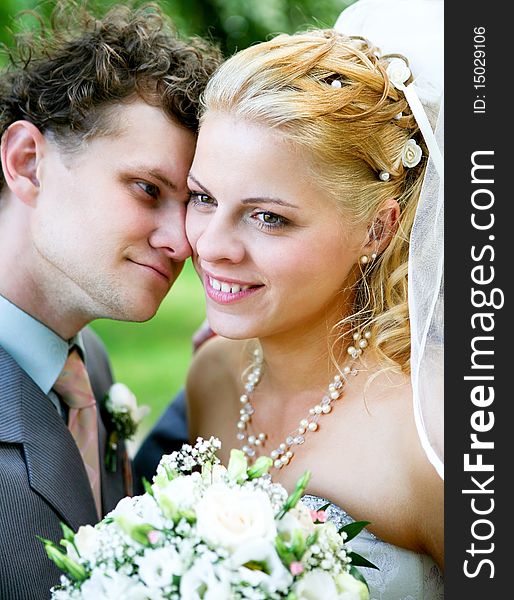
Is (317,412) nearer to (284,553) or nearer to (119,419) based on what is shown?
(119,419)

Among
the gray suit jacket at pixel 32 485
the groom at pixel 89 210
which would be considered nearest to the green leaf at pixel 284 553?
the gray suit jacket at pixel 32 485

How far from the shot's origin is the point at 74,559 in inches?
82.2

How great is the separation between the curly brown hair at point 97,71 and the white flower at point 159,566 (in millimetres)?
1802

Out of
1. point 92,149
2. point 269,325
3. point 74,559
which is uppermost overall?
point 92,149

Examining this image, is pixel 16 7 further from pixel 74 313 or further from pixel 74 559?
pixel 74 559

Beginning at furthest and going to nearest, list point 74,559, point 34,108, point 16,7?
point 16,7
point 34,108
point 74,559

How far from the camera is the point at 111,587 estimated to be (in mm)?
1946

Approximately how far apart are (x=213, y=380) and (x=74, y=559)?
1810 millimetres

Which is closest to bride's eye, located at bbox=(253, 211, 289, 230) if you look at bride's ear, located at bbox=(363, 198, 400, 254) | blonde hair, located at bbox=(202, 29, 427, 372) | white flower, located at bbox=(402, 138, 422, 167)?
blonde hair, located at bbox=(202, 29, 427, 372)

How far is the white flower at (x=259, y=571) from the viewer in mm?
1853

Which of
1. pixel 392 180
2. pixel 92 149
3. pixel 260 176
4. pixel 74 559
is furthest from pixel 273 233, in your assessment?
pixel 74 559

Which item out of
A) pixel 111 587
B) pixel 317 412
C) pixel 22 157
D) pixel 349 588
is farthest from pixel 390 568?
pixel 22 157

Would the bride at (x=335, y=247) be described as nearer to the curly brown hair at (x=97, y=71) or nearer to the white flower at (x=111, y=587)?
the curly brown hair at (x=97, y=71)

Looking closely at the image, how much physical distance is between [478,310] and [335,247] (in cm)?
59
